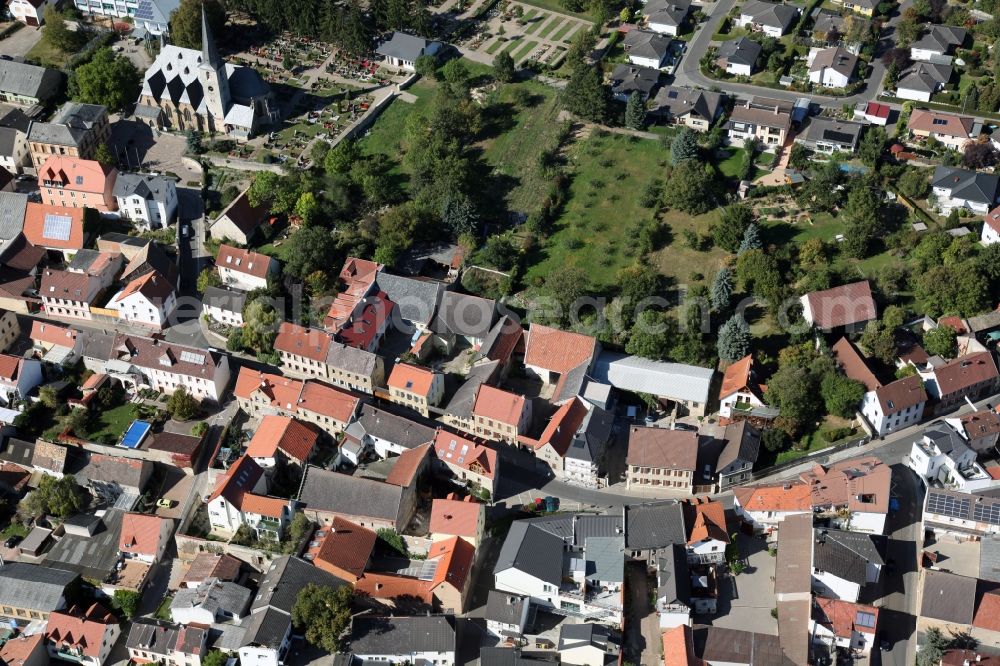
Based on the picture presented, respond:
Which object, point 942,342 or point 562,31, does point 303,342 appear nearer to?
point 942,342

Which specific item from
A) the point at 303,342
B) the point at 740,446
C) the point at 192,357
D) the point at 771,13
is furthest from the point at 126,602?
the point at 771,13

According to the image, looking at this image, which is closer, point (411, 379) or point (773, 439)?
point (773, 439)

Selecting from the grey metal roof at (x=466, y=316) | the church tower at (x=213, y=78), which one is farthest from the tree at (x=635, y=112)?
the church tower at (x=213, y=78)

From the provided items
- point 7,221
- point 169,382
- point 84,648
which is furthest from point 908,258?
point 7,221

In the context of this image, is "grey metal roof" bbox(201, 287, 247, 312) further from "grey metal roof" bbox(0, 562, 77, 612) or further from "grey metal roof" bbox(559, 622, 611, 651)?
"grey metal roof" bbox(559, 622, 611, 651)

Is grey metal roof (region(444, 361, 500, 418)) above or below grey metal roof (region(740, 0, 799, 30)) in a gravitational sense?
below

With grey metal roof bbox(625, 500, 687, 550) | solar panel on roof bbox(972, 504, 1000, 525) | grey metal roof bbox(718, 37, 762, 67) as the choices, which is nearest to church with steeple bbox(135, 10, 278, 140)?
grey metal roof bbox(718, 37, 762, 67)
